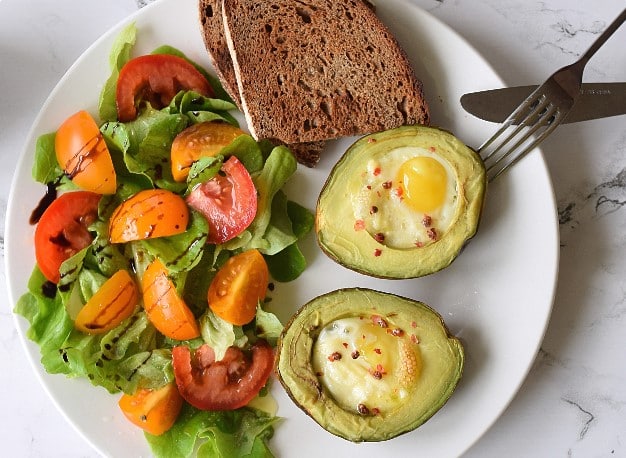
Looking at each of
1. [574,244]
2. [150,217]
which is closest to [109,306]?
[150,217]

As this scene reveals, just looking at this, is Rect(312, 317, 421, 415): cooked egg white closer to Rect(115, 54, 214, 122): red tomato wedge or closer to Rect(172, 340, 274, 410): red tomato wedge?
Rect(172, 340, 274, 410): red tomato wedge

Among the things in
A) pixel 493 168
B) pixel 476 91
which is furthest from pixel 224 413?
pixel 476 91

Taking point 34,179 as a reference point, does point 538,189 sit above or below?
below

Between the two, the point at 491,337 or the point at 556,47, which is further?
the point at 556,47

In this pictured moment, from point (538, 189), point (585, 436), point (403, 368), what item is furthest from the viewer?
point (585, 436)

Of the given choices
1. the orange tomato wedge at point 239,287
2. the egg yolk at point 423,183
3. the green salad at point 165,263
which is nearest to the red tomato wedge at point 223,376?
the green salad at point 165,263

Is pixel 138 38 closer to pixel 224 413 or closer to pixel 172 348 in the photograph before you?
pixel 172 348

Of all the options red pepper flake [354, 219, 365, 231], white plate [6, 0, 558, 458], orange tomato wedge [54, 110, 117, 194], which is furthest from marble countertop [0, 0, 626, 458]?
orange tomato wedge [54, 110, 117, 194]
